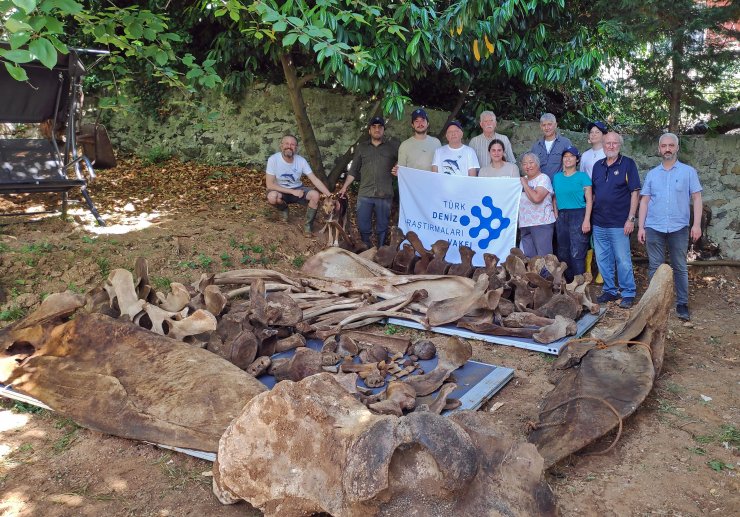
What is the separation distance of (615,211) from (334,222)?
277 cm

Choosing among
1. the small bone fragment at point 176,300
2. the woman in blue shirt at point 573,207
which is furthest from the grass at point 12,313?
the woman in blue shirt at point 573,207

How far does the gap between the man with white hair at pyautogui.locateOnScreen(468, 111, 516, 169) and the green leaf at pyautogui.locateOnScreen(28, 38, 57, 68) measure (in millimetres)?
5106

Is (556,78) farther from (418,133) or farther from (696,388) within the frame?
(696,388)

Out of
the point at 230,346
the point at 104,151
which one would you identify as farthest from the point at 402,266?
the point at 104,151

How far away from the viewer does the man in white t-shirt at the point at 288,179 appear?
745cm

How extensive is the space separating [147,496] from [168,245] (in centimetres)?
402

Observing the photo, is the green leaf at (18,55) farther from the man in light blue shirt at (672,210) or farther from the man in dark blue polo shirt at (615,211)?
the man in light blue shirt at (672,210)

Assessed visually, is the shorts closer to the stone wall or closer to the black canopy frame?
the stone wall

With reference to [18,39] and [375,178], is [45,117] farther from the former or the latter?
[18,39]

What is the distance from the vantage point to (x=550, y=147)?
6.52 meters

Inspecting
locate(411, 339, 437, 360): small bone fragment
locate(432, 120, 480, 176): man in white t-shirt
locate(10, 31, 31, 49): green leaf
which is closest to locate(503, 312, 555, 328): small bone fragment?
locate(411, 339, 437, 360): small bone fragment

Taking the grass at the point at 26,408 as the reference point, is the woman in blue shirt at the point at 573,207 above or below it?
above

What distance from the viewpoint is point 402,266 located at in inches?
239

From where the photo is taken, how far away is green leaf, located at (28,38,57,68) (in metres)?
2.34
